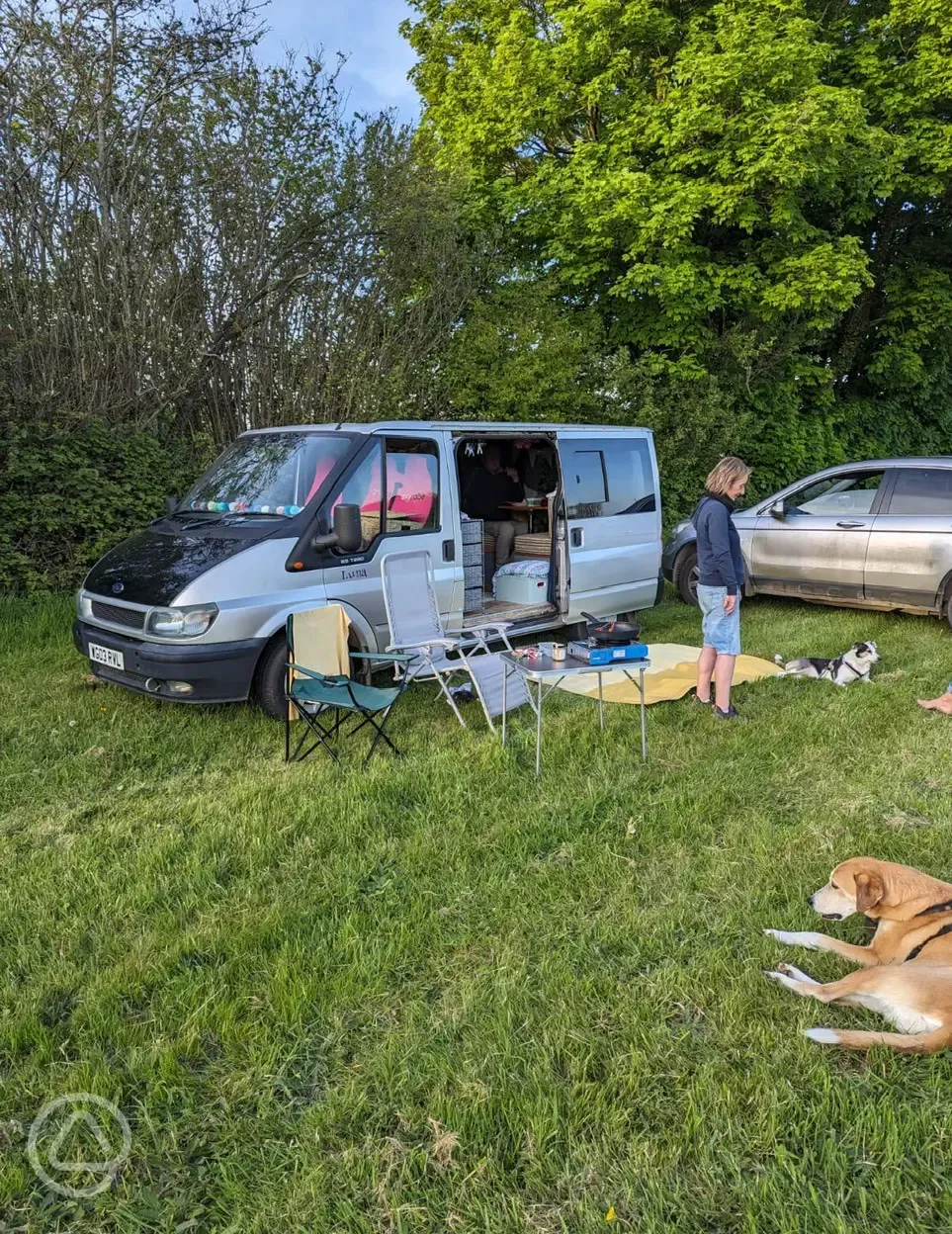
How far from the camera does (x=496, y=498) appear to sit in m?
8.20

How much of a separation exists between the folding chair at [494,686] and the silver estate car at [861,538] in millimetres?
4529

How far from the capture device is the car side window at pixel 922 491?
7.69m

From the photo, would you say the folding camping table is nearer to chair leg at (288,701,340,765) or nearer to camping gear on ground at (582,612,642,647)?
camping gear on ground at (582,612,642,647)

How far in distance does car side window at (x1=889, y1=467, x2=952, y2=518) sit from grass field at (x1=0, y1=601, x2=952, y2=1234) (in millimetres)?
3810

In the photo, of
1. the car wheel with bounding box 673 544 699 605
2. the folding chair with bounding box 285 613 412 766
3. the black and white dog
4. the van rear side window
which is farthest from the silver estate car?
the folding chair with bounding box 285 613 412 766

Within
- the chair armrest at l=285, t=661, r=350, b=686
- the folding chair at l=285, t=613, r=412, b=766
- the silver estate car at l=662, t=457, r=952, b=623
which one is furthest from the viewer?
the silver estate car at l=662, t=457, r=952, b=623

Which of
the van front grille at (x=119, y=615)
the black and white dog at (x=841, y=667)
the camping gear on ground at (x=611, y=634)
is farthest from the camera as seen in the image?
the black and white dog at (x=841, y=667)

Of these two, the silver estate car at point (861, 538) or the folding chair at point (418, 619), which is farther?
the silver estate car at point (861, 538)

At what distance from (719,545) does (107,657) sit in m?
4.11

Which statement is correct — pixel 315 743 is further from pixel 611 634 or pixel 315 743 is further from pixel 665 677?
pixel 665 677

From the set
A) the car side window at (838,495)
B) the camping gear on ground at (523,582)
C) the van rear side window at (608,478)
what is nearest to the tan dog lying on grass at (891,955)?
the camping gear on ground at (523,582)

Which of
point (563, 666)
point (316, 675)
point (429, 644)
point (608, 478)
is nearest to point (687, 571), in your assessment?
point (608, 478)

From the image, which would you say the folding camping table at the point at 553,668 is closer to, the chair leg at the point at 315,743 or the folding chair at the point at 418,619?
the folding chair at the point at 418,619

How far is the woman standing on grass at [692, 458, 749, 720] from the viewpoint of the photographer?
5.25 meters
